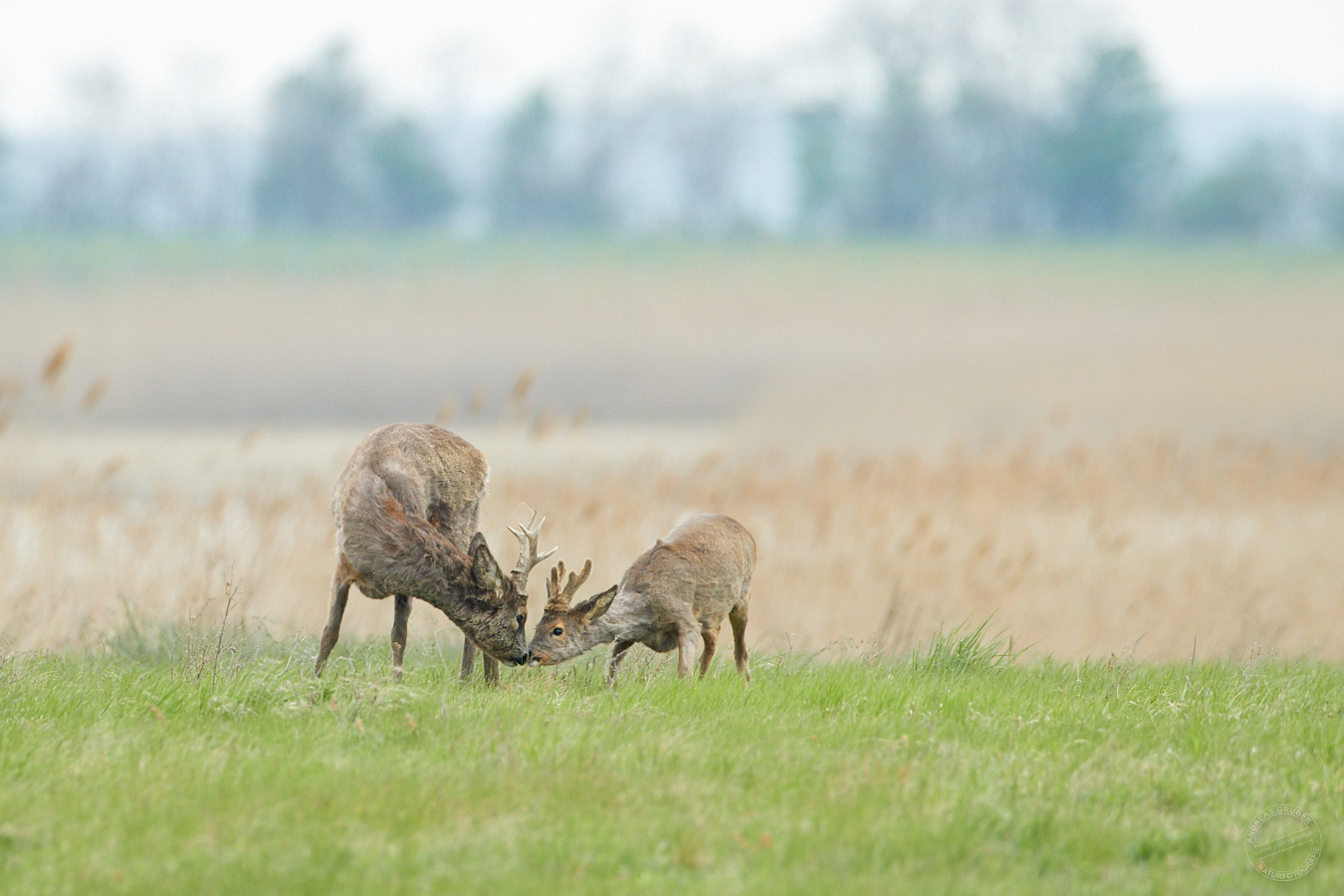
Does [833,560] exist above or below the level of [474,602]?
below

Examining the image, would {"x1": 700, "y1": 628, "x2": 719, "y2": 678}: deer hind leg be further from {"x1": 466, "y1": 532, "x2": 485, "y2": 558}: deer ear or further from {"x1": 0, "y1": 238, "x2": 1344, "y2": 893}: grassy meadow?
{"x1": 466, "y1": 532, "x2": 485, "y2": 558}: deer ear

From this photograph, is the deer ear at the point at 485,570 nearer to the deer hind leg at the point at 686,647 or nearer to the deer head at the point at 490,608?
the deer head at the point at 490,608

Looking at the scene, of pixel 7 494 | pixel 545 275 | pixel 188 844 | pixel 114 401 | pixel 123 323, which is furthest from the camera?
pixel 545 275

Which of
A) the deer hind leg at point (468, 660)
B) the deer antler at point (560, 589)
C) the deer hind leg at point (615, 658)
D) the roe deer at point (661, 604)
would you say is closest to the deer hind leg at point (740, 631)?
the roe deer at point (661, 604)

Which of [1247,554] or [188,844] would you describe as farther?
[1247,554]

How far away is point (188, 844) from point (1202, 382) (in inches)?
1113

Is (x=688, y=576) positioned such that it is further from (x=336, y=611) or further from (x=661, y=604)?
(x=336, y=611)

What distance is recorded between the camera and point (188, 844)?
5.13m

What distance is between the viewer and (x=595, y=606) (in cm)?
792

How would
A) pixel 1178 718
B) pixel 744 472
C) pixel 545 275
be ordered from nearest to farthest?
1. pixel 1178 718
2. pixel 744 472
3. pixel 545 275

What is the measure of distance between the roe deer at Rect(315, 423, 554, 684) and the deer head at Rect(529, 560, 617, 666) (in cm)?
13

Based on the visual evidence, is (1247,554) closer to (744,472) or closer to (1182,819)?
(744,472)

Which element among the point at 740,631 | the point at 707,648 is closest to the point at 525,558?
the point at 707,648

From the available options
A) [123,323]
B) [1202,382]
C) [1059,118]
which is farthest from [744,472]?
[1059,118]
